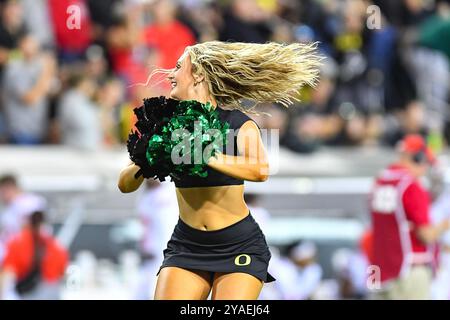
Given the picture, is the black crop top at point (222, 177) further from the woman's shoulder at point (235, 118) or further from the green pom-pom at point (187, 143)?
the green pom-pom at point (187, 143)

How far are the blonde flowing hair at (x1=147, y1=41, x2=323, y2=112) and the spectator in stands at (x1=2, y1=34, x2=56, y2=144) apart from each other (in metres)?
6.18

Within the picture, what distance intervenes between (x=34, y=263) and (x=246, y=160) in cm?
471

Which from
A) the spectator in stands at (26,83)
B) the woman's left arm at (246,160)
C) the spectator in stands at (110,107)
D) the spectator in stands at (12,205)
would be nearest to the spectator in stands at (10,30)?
the spectator in stands at (26,83)

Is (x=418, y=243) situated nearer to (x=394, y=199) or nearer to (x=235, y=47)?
(x=394, y=199)

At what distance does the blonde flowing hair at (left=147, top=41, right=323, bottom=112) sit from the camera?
259 inches

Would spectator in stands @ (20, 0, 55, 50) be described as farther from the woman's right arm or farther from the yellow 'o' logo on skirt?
the yellow 'o' logo on skirt

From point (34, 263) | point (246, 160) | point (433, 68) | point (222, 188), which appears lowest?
point (34, 263)

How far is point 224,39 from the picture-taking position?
13.7 metres

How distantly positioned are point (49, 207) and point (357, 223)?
2.91m

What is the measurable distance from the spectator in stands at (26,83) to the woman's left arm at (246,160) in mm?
6619

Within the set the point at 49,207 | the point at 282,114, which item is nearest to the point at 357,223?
the point at 282,114

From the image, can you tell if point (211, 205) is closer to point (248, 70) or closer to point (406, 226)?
point (248, 70)

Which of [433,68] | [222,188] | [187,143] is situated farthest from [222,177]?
[433,68]

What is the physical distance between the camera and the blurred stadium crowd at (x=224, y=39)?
12.7m
